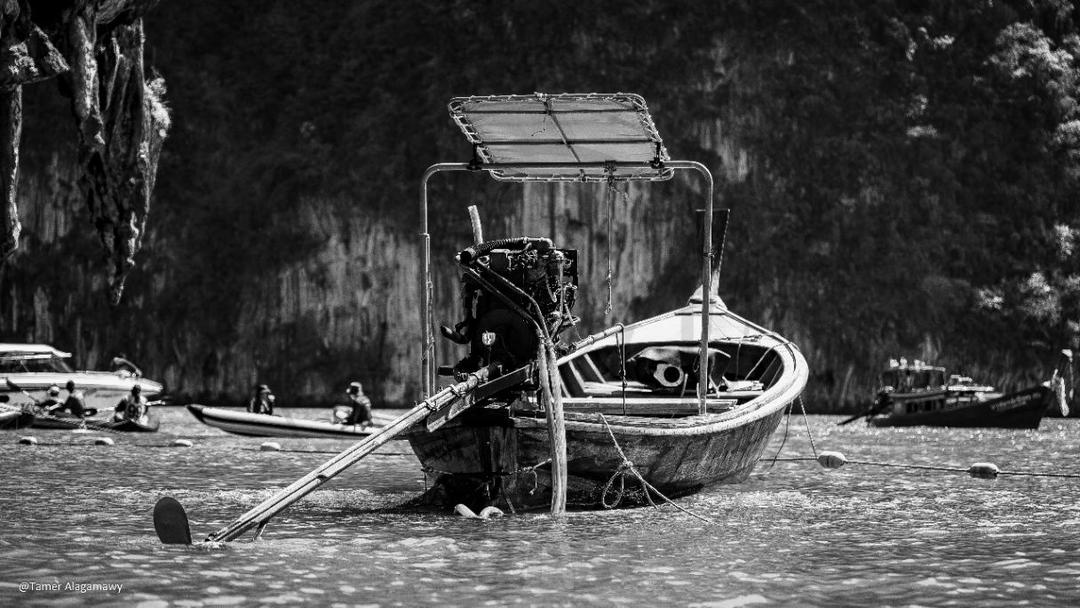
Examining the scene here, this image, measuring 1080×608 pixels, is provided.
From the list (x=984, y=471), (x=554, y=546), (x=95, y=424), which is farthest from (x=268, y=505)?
(x=95, y=424)

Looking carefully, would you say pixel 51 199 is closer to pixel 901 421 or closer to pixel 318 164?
pixel 318 164

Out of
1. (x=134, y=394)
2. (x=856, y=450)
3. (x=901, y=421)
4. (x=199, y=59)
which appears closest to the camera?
(x=856, y=450)

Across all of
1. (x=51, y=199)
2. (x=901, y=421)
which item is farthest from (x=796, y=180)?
(x=51, y=199)

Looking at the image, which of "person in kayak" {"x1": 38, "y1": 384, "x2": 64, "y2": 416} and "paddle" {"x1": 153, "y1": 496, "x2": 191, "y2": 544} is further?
"person in kayak" {"x1": 38, "y1": 384, "x2": 64, "y2": 416}

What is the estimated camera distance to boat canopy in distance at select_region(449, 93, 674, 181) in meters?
14.1

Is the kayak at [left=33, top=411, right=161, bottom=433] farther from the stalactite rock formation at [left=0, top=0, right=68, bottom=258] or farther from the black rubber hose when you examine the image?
the black rubber hose

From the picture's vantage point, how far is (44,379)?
120 feet

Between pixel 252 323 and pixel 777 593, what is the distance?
51.7 m

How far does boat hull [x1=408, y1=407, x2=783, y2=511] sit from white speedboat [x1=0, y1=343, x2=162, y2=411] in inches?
906

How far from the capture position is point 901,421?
3659cm

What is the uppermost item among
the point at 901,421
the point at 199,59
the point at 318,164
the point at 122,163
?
the point at 199,59

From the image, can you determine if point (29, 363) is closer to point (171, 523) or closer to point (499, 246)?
point (499, 246)

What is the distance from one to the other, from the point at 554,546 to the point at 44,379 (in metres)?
27.4

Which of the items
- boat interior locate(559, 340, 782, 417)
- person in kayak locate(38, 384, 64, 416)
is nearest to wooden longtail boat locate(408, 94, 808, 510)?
boat interior locate(559, 340, 782, 417)
